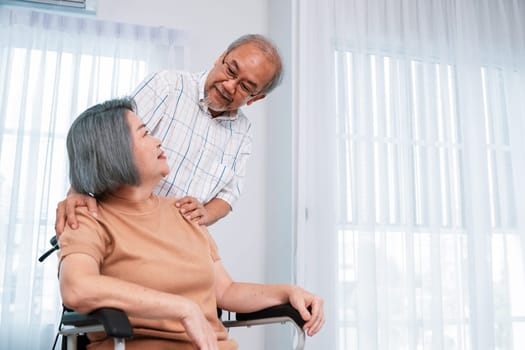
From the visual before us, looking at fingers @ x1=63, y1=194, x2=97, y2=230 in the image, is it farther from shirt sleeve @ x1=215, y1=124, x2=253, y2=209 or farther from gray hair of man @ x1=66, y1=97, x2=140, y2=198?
shirt sleeve @ x1=215, y1=124, x2=253, y2=209

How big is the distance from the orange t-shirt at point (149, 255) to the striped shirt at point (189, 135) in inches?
9.8

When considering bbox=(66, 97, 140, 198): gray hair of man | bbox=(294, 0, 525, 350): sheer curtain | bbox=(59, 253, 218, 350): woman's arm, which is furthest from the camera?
bbox=(294, 0, 525, 350): sheer curtain

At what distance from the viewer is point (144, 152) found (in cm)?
139

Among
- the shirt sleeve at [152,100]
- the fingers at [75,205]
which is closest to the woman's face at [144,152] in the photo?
the fingers at [75,205]

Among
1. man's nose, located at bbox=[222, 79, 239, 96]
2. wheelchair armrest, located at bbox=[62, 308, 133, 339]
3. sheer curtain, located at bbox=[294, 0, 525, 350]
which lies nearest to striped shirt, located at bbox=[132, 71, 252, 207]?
man's nose, located at bbox=[222, 79, 239, 96]

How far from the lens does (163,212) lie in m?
1.52

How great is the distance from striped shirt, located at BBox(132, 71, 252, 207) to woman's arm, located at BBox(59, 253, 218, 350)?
59 cm

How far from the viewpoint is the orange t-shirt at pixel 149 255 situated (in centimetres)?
133

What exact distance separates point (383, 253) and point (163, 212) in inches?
63.8

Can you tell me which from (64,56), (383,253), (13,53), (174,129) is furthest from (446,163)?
(13,53)

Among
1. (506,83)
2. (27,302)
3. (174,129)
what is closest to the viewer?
(174,129)

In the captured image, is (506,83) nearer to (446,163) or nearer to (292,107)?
(446,163)

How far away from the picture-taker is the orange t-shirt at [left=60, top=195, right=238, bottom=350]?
1.33 metres

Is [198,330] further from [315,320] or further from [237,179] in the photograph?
[237,179]
